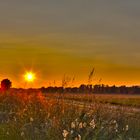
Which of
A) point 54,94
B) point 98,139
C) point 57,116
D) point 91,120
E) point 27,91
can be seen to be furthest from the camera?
point 27,91

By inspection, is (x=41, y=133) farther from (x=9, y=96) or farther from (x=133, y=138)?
(x=9, y=96)

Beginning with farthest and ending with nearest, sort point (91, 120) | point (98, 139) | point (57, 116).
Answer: point (57, 116), point (91, 120), point (98, 139)

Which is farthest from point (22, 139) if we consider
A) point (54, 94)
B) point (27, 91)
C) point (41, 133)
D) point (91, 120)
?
point (27, 91)

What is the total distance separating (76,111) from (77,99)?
1172 mm

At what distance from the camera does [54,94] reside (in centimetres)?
1695

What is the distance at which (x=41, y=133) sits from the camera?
524 inches

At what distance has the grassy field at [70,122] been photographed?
12364 millimetres

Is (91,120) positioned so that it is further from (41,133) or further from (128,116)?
(128,116)

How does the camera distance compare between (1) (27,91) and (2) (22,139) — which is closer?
(2) (22,139)

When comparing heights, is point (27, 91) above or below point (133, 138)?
above

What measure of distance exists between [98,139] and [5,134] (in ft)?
9.87

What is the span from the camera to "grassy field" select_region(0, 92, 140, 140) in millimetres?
12364

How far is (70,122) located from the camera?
13.1 metres

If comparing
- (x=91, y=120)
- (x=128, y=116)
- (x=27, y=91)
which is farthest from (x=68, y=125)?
(x=27, y=91)
